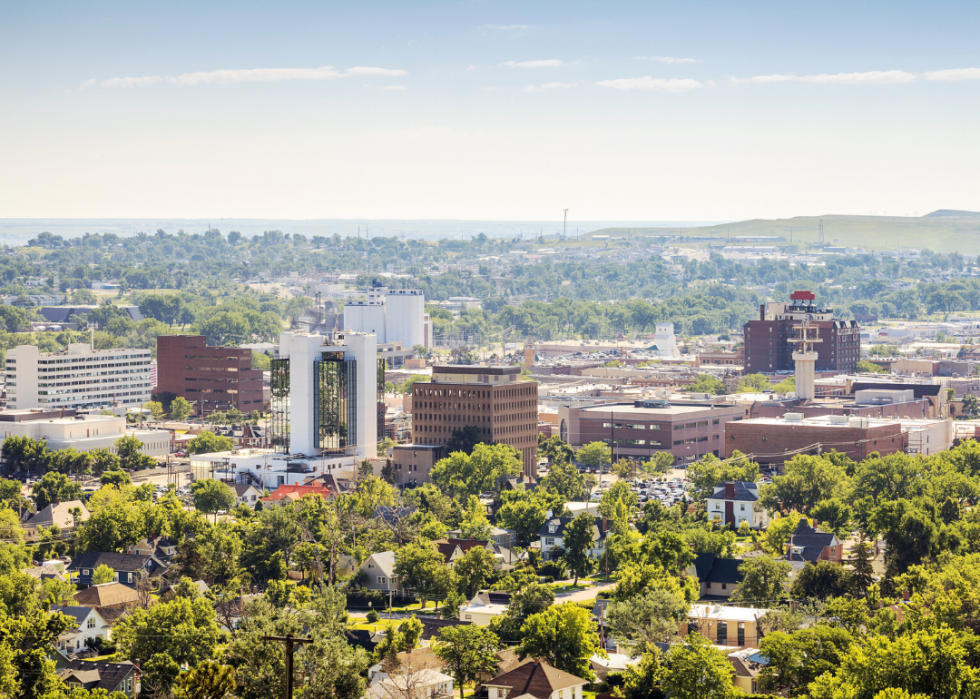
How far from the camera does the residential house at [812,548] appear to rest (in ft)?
207

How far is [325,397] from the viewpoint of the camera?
94.8 meters

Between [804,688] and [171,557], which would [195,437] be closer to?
[171,557]

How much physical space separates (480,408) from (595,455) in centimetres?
906

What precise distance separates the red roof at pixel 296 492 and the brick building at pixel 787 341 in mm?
82110

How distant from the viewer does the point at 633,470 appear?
9206cm

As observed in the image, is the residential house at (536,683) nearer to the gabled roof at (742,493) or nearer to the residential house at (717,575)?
the residential house at (717,575)

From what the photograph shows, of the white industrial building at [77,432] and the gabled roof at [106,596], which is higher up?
the white industrial building at [77,432]

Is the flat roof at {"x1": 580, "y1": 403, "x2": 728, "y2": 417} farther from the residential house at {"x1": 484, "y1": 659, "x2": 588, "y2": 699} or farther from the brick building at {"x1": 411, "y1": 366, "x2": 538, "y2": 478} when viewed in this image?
the residential house at {"x1": 484, "y1": 659, "x2": 588, "y2": 699}

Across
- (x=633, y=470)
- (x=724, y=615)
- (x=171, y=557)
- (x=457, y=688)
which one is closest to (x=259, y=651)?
(x=457, y=688)

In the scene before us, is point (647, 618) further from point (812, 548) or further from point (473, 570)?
point (812, 548)

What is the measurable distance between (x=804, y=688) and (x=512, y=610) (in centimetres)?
1184

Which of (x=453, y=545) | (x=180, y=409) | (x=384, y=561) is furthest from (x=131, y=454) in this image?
(x=384, y=561)

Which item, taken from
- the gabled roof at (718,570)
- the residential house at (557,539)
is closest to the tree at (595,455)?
the residential house at (557,539)

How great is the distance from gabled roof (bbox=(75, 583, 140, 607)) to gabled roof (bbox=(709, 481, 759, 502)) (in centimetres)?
2901
